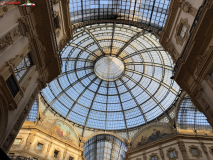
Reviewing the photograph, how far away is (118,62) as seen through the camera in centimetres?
3656

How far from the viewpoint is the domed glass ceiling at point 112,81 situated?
96.2 feet

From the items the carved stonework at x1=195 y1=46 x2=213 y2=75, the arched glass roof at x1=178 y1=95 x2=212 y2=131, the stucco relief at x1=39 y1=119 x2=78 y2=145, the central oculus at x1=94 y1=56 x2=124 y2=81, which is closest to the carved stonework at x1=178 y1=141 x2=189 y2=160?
the arched glass roof at x1=178 y1=95 x2=212 y2=131

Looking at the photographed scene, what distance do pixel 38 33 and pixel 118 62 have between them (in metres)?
25.1

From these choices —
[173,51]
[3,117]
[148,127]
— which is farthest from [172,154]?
[3,117]

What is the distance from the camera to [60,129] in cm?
2842

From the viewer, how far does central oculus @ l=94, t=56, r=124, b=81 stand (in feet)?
118

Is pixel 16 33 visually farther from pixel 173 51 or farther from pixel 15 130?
pixel 173 51

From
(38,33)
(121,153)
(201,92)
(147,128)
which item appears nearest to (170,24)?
(201,92)

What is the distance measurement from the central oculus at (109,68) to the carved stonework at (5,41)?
26.0 m

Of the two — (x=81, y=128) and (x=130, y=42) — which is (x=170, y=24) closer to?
(x=130, y=42)

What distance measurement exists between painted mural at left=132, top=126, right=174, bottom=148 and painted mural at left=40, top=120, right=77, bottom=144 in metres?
12.0

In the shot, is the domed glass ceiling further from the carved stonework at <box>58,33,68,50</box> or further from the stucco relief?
the carved stonework at <box>58,33,68,50</box>

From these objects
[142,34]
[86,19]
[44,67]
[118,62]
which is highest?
[118,62]

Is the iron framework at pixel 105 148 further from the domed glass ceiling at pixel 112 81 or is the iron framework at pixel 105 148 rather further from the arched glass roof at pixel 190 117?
the arched glass roof at pixel 190 117
